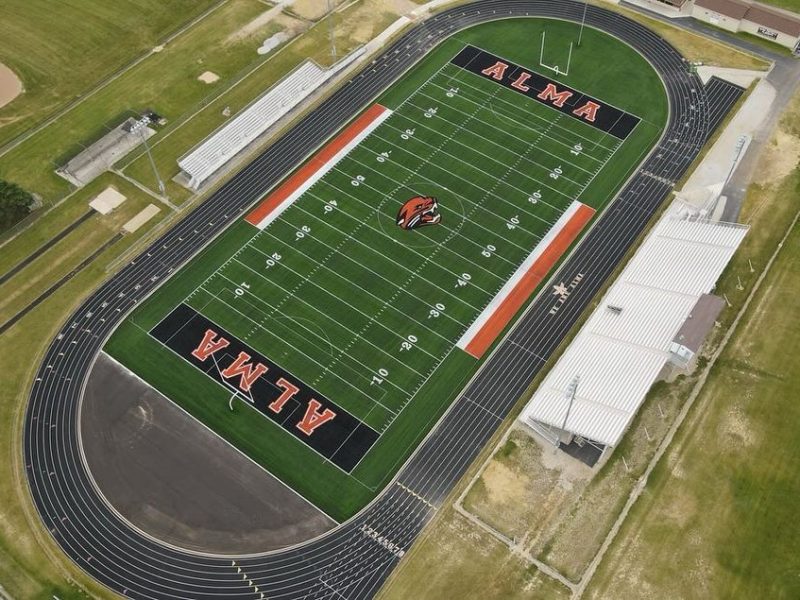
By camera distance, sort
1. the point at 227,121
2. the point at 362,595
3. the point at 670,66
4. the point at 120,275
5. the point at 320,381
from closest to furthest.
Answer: the point at 362,595 → the point at 320,381 → the point at 120,275 → the point at 227,121 → the point at 670,66

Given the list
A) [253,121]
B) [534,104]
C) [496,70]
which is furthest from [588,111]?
[253,121]

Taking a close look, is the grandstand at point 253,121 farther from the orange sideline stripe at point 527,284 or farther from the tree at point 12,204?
the orange sideline stripe at point 527,284

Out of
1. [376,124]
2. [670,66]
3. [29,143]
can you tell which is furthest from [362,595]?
[670,66]

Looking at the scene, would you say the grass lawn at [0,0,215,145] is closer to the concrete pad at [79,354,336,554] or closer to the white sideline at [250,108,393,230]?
the white sideline at [250,108,393,230]

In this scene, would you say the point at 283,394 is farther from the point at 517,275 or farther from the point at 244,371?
the point at 517,275

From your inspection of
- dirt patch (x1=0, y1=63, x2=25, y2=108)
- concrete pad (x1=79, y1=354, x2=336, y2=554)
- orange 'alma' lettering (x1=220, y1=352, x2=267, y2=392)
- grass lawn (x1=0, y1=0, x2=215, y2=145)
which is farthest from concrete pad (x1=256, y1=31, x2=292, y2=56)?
concrete pad (x1=79, y1=354, x2=336, y2=554)

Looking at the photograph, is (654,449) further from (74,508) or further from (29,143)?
(29,143)
